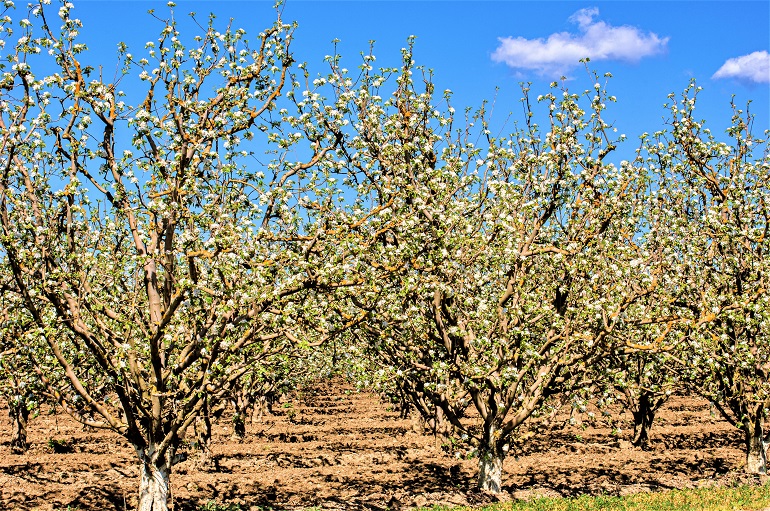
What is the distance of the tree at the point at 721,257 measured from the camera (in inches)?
806

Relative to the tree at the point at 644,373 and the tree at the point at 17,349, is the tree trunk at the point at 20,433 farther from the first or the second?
the tree at the point at 644,373

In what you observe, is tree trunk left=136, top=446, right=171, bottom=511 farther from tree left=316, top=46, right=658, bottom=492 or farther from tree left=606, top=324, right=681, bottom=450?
tree left=606, top=324, right=681, bottom=450

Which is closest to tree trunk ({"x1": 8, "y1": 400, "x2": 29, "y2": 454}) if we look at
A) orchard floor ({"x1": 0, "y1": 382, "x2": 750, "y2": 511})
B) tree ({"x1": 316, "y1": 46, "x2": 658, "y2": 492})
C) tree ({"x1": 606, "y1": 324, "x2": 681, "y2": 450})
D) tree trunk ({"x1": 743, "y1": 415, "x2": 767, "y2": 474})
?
orchard floor ({"x1": 0, "y1": 382, "x2": 750, "y2": 511})

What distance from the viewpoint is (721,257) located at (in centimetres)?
2227

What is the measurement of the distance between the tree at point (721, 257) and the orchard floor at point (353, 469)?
3.13 metres

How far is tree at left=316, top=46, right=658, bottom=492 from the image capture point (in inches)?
672

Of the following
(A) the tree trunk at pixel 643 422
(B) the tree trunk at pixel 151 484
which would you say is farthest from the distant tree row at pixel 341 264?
(A) the tree trunk at pixel 643 422

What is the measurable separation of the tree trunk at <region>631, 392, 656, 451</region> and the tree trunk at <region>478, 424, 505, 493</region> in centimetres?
1459

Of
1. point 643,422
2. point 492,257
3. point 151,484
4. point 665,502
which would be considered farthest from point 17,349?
point 643,422

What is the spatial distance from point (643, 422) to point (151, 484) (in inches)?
973

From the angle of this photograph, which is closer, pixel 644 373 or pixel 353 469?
pixel 644 373

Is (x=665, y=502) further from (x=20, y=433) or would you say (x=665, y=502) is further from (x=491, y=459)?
(x=20, y=433)

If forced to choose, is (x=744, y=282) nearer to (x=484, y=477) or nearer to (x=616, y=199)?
(x=616, y=199)

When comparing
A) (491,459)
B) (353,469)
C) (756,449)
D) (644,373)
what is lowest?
(353,469)
